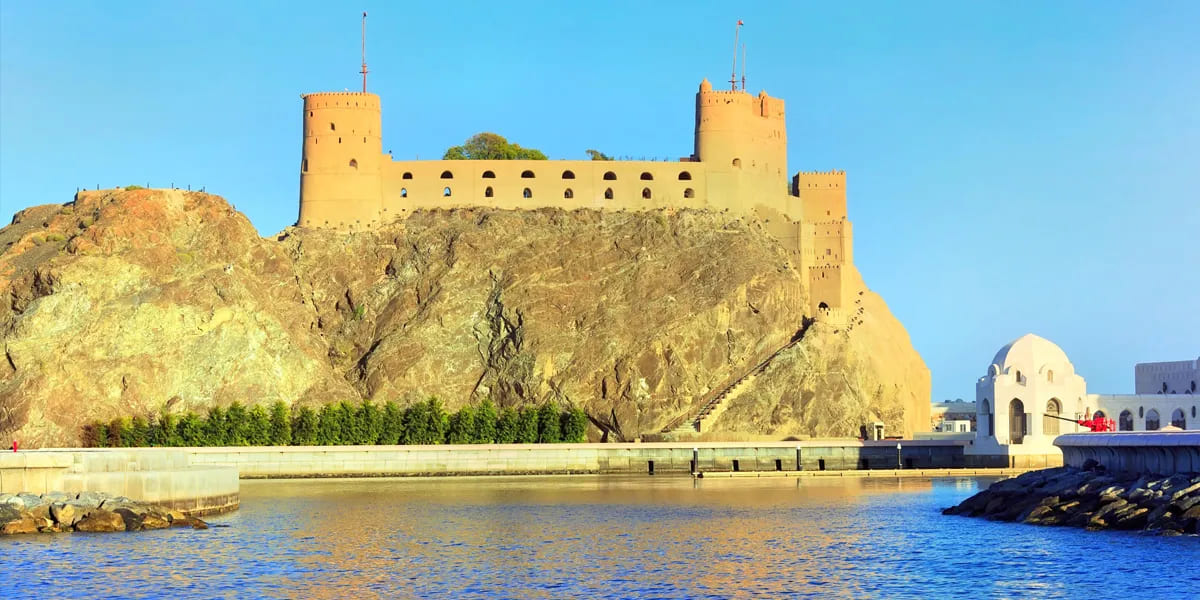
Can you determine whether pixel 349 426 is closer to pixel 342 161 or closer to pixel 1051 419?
pixel 342 161

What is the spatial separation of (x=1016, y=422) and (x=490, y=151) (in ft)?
173

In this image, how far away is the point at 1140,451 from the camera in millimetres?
56188

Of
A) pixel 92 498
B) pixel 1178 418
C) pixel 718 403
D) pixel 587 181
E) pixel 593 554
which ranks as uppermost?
pixel 587 181

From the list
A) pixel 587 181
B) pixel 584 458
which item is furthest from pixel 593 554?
pixel 587 181

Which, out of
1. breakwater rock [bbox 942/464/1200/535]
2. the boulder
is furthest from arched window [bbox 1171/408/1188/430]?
the boulder

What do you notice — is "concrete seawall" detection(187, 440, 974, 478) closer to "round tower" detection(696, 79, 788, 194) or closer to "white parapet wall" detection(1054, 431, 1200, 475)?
"round tower" detection(696, 79, 788, 194)

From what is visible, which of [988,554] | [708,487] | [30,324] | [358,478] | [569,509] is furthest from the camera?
[30,324]

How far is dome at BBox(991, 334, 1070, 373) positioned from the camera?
9494 centimetres

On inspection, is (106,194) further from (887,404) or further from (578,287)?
(887,404)

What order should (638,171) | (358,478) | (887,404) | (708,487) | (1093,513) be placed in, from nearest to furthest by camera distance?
(1093,513)
(708,487)
(358,478)
(887,404)
(638,171)

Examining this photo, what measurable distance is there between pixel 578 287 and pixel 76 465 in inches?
Result: 2387

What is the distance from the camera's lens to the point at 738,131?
11775 cm

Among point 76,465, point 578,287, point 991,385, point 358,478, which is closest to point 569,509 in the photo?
point 76,465

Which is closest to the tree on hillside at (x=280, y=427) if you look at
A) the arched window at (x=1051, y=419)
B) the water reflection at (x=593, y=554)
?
the water reflection at (x=593, y=554)
